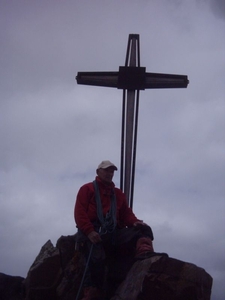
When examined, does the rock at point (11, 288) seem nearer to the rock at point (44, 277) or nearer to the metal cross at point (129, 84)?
the rock at point (44, 277)

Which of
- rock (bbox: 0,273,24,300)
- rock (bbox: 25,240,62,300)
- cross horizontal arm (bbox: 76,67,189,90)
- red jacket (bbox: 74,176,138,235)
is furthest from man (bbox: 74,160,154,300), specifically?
cross horizontal arm (bbox: 76,67,189,90)

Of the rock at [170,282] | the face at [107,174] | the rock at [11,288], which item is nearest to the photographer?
the rock at [170,282]

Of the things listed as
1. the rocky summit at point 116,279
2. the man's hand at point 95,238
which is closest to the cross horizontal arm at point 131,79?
the rocky summit at point 116,279

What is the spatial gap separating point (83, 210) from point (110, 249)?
1006mm

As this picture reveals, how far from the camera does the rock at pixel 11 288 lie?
1047cm

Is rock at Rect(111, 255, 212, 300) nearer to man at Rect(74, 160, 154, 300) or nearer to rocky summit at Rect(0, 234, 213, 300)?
rocky summit at Rect(0, 234, 213, 300)

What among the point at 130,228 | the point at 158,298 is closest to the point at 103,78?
the point at 130,228

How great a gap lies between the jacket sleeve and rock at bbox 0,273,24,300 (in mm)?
3235

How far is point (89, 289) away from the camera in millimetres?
8336

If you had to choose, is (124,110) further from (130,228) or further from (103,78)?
(130,228)

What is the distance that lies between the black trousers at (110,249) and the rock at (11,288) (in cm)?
286

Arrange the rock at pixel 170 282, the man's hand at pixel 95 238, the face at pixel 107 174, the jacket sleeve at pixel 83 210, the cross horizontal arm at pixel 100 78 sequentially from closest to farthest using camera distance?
the rock at pixel 170 282 < the man's hand at pixel 95 238 < the jacket sleeve at pixel 83 210 < the face at pixel 107 174 < the cross horizontal arm at pixel 100 78

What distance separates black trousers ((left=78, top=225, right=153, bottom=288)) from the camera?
328 inches

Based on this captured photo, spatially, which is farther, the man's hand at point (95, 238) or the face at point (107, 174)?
the face at point (107, 174)
